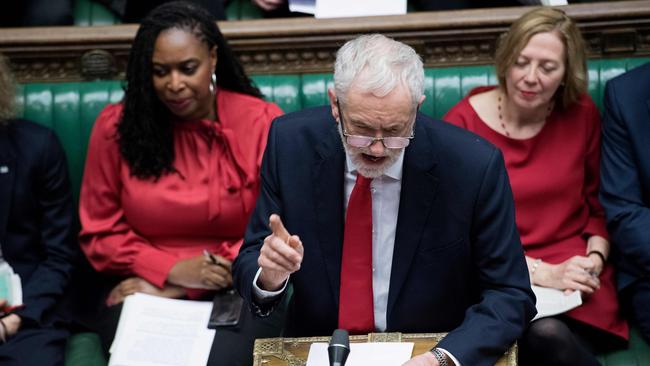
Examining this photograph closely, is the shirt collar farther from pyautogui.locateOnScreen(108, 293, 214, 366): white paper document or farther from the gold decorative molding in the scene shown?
pyautogui.locateOnScreen(108, 293, 214, 366): white paper document

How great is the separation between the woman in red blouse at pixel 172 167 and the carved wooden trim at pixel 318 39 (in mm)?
325

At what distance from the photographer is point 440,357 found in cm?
221

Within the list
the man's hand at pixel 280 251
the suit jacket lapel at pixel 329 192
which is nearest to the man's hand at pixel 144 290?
the suit jacket lapel at pixel 329 192

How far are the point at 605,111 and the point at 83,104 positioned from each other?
1580mm

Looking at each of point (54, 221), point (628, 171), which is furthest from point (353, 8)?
point (54, 221)

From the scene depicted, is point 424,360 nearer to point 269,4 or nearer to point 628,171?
point 628,171

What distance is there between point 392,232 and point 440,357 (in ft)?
1.17

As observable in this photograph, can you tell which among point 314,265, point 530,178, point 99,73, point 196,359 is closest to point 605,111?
point 530,178

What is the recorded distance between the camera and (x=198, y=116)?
3.09 m

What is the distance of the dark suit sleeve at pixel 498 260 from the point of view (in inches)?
91.4

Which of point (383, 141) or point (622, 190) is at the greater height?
point (383, 141)

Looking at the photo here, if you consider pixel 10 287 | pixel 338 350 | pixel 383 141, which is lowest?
pixel 10 287

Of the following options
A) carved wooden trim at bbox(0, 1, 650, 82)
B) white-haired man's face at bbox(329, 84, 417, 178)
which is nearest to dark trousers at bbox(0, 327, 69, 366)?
carved wooden trim at bbox(0, 1, 650, 82)

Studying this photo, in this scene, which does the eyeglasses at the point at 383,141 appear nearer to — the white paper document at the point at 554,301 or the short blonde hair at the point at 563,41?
the white paper document at the point at 554,301
